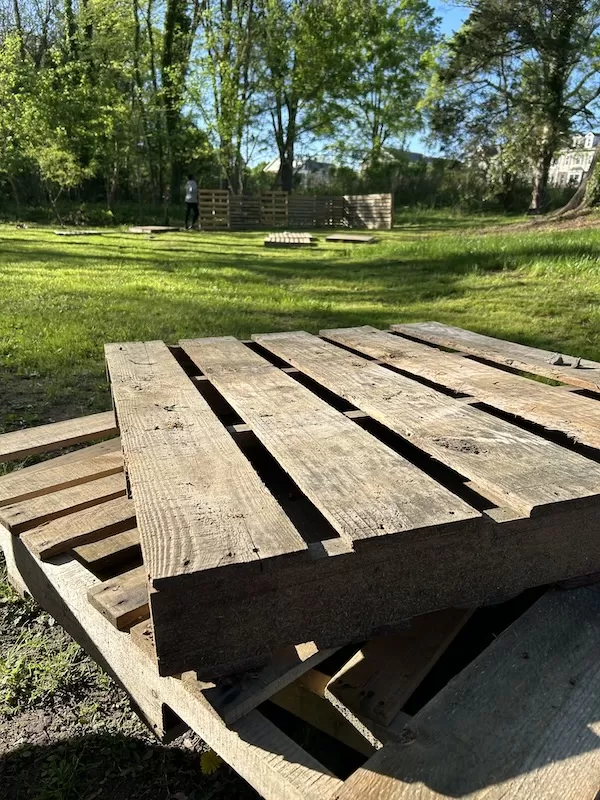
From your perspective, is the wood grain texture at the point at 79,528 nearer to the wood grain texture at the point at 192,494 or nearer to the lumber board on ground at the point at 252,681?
the wood grain texture at the point at 192,494

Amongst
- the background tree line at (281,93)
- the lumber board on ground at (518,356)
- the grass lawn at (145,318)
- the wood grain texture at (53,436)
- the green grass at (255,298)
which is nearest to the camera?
the grass lawn at (145,318)

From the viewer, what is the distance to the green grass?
5.00m

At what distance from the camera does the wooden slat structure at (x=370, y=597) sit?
121 cm

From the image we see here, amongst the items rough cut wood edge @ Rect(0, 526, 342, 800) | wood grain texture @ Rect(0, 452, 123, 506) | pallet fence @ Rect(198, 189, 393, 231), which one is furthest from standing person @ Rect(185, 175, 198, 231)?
rough cut wood edge @ Rect(0, 526, 342, 800)

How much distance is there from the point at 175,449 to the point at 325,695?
0.77 metres

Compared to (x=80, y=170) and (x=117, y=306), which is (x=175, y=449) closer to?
(x=117, y=306)

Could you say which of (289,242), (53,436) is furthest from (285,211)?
(53,436)

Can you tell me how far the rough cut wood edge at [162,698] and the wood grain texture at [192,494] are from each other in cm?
36

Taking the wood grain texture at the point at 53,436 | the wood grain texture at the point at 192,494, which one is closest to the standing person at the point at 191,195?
the wood grain texture at the point at 53,436

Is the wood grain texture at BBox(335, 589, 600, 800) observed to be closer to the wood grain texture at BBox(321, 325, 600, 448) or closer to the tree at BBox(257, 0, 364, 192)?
→ the wood grain texture at BBox(321, 325, 600, 448)

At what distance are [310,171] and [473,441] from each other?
137 feet

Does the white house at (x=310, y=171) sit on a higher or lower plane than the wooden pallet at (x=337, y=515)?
higher

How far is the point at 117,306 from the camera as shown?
7.04 m

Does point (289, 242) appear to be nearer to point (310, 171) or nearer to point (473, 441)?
point (473, 441)
